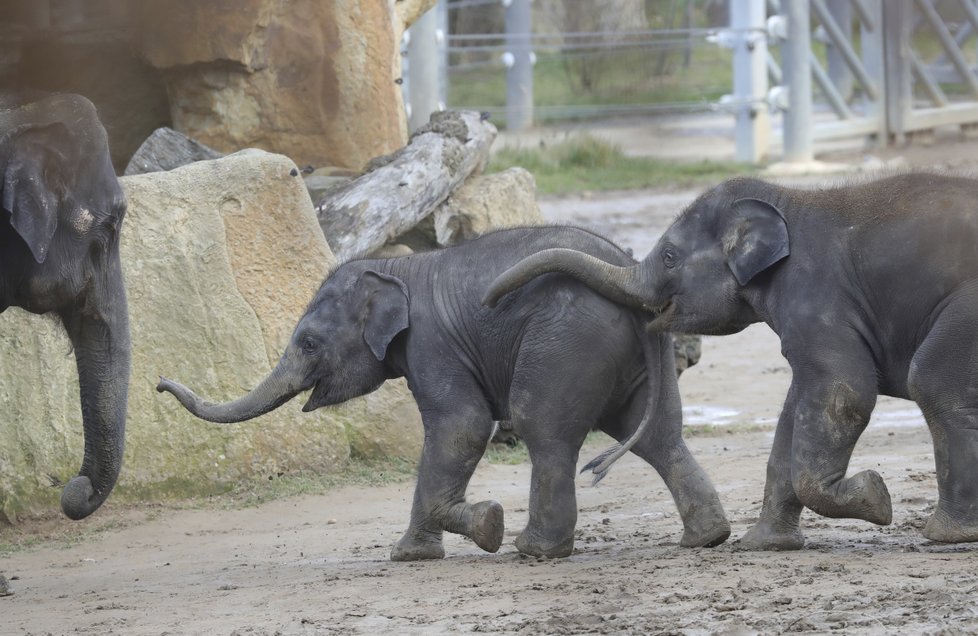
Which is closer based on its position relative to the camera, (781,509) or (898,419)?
(781,509)

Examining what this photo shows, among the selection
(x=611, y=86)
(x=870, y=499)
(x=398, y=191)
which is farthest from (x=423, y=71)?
(x=870, y=499)

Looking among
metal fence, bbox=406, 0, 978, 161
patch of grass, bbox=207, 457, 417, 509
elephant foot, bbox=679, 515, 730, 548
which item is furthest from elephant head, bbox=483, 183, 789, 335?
metal fence, bbox=406, 0, 978, 161

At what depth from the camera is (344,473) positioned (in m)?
6.63

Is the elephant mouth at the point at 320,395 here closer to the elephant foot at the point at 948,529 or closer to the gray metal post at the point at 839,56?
the elephant foot at the point at 948,529

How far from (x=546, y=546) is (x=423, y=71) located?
29.9ft

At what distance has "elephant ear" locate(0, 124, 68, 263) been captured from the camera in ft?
14.3

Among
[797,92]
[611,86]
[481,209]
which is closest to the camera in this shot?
[481,209]

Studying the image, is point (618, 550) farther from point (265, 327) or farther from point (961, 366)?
point (265, 327)

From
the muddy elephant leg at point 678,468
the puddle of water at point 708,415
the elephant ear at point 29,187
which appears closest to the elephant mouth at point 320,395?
the muddy elephant leg at point 678,468

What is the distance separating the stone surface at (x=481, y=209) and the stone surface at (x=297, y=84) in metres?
0.76

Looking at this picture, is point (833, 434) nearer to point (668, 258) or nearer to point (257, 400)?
point (668, 258)

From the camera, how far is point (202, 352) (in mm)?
6438

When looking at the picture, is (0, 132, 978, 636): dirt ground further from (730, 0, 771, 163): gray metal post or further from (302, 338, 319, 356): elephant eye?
(730, 0, 771, 163): gray metal post

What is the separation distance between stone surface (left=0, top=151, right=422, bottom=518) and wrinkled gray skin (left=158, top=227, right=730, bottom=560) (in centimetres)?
119
